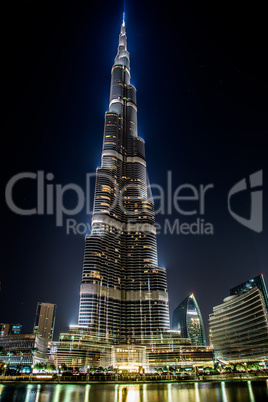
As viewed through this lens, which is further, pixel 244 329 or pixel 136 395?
pixel 244 329

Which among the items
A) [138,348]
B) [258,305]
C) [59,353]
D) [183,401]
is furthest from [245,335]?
[183,401]

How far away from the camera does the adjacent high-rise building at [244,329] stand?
150 m

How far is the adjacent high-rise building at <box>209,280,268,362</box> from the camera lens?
14950cm

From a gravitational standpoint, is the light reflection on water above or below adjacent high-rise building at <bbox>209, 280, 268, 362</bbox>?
below

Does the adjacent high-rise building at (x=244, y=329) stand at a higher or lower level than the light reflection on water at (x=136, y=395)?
higher

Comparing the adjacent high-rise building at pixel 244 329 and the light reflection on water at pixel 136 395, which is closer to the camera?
the light reflection on water at pixel 136 395

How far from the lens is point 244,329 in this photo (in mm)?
168000

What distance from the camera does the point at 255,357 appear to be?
152 m

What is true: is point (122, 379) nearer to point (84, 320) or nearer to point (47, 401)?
point (47, 401)

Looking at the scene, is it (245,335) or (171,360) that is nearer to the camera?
(245,335)

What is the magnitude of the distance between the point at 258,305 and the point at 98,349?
101897 mm

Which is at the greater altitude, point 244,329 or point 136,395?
point 244,329

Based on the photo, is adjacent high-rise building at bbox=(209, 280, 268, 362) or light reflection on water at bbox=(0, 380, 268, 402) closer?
light reflection on water at bbox=(0, 380, 268, 402)

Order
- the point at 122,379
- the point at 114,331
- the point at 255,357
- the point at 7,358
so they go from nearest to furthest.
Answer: the point at 122,379
the point at 255,357
the point at 7,358
the point at 114,331
